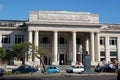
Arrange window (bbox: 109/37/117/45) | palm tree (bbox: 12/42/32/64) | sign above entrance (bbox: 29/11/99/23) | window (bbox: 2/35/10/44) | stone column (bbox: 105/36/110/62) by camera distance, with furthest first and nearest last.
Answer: window (bbox: 109/37/117/45) < stone column (bbox: 105/36/110/62) < window (bbox: 2/35/10/44) < sign above entrance (bbox: 29/11/99/23) < palm tree (bbox: 12/42/32/64)

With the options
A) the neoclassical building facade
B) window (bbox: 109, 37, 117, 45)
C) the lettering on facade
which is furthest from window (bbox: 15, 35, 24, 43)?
window (bbox: 109, 37, 117, 45)

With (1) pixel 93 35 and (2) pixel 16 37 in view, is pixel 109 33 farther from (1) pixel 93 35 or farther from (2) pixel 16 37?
(2) pixel 16 37

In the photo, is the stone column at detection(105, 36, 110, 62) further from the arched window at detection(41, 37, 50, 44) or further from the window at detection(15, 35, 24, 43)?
the window at detection(15, 35, 24, 43)

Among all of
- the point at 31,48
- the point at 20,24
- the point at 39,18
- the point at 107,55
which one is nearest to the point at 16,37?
the point at 20,24

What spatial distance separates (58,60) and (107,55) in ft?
44.0

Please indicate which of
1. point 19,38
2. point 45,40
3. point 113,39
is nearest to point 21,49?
point 19,38

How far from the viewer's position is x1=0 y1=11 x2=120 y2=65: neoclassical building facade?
71.3 m

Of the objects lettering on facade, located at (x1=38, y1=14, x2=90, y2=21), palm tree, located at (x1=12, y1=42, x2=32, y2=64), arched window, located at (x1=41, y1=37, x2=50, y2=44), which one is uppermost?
lettering on facade, located at (x1=38, y1=14, x2=90, y2=21)

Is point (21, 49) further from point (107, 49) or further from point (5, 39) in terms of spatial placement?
point (107, 49)

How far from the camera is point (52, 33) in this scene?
2908 inches

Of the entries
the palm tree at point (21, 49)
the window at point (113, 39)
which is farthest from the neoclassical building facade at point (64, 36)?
the palm tree at point (21, 49)

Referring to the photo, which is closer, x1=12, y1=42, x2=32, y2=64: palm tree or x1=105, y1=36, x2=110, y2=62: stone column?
x1=12, y1=42, x2=32, y2=64: palm tree

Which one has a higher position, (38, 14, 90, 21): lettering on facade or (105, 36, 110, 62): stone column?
(38, 14, 90, 21): lettering on facade

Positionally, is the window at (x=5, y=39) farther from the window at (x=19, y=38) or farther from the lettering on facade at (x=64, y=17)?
the lettering on facade at (x=64, y=17)
